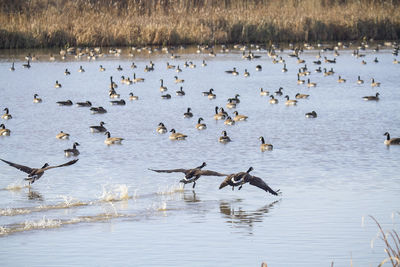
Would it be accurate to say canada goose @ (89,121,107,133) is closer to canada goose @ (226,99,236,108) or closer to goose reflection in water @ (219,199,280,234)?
canada goose @ (226,99,236,108)

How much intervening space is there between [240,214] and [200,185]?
278cm

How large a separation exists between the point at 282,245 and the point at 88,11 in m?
43.8

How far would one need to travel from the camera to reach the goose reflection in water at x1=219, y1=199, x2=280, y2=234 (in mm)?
13148

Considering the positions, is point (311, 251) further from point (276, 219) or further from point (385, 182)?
point (385, 182)

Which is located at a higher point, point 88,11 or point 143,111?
point 88,11

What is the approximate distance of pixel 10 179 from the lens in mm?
17047

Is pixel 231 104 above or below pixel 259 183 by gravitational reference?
below

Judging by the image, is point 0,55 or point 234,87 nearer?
point 234,87

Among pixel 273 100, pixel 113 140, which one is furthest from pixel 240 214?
pixel 273 100

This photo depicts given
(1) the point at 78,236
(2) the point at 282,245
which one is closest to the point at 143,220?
(1) the point at 78,236

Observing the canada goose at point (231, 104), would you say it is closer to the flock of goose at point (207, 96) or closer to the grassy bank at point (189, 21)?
the flock of goose at point (207, 96)

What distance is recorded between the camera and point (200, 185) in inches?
645

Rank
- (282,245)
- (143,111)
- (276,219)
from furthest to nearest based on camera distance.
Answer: (143,111) → (276,219) → (282,245)

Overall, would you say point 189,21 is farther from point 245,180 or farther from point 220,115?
point 245,180
